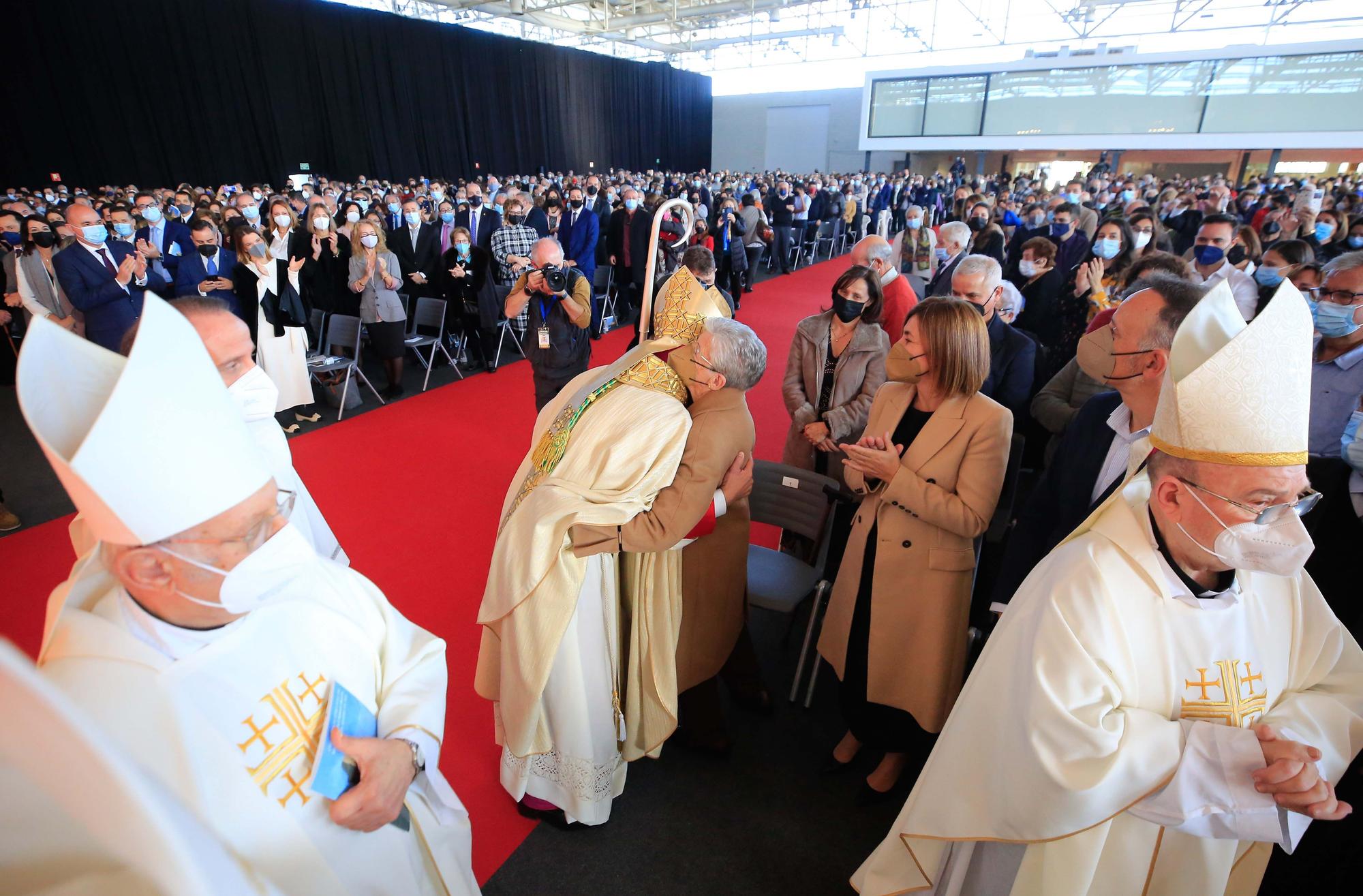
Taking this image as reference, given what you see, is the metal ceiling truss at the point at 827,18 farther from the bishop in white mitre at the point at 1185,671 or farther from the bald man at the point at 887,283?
the bishop in white mitre at the point at 1185,671

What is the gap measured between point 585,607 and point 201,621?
1.15 m

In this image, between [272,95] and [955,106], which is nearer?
[272,95]

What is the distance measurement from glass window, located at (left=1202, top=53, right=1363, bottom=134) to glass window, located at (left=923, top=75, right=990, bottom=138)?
6545 millimetres

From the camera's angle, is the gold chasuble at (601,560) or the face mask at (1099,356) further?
the face mask at (1099,356)

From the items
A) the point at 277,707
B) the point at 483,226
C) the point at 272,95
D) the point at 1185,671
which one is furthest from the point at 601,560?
the point at 272,95

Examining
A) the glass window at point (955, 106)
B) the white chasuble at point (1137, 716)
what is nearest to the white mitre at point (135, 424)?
the white chasuble at point (1137, 716)

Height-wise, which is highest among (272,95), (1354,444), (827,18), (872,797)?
(827,18)

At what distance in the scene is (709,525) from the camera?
6.98ft

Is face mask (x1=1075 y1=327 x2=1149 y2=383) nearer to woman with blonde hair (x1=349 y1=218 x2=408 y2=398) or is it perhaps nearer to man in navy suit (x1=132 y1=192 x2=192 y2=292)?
woman with blonde hair (x1=349 y1=218 x2=408 y2=398)

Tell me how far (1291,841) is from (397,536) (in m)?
4.16

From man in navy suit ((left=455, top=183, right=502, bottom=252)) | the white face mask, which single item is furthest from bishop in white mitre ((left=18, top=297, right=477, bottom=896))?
man in navy suit ((left=455, top=183, right=502, bottom=252))

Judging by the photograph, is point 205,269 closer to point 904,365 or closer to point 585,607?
point 585,607

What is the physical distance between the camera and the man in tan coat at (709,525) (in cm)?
194

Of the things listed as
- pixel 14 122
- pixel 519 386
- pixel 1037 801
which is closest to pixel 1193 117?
pixel 519 386
